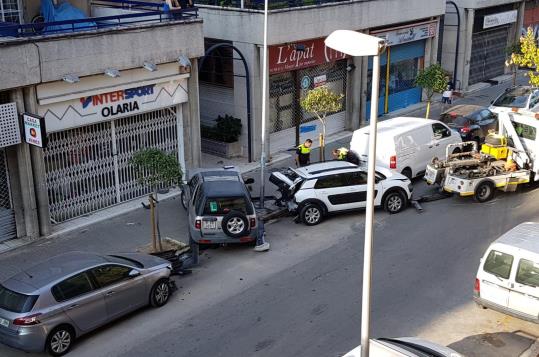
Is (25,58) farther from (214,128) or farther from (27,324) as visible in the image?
(214,128)

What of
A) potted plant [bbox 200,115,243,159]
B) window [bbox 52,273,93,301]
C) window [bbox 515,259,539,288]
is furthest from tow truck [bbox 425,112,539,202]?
window [bbox 52,273,93,301]

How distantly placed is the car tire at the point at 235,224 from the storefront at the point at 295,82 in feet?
29.5

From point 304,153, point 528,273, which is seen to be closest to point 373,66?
point 528,273

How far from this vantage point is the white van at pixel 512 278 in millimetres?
11922

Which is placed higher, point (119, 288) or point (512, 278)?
point (512, 278)

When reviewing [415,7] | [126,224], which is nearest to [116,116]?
[126,224]

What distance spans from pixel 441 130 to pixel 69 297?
13706 millimetres

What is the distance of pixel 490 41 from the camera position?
36500 mm

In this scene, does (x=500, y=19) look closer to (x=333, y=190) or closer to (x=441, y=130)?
(x=441, y=130)

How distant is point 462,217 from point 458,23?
1778 cm

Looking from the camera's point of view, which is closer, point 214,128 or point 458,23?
point 214,128

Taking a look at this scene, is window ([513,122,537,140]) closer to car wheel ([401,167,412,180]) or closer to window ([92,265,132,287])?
car wheel ([401,167,412,180])

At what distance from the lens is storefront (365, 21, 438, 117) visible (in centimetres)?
2884

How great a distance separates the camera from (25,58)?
1581 centimetres
